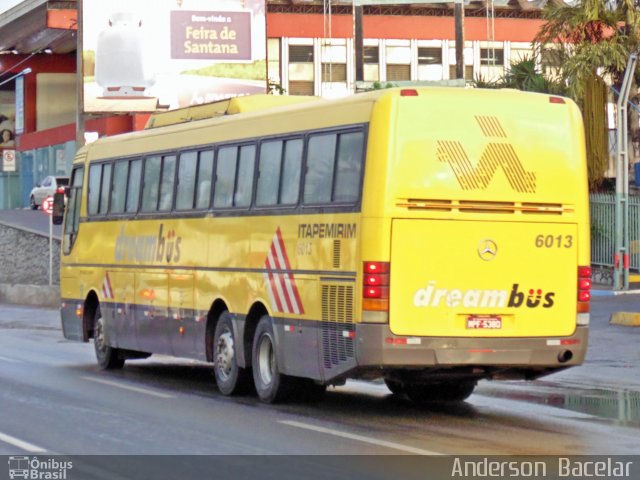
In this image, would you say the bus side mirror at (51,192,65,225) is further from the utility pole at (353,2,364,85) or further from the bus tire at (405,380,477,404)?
the utility pole at (353,2,364,85)

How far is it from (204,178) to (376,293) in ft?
A: 15.3

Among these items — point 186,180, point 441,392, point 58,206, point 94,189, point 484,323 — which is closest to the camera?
point 484,323

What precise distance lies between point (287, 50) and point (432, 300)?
5383cm

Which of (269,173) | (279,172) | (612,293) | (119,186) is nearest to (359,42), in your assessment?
(612,293)

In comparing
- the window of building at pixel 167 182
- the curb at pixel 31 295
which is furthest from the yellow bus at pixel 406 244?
the curb at pixel 31 295

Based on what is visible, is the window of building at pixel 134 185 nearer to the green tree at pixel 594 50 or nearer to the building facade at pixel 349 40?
the green tree at pixel 594 50

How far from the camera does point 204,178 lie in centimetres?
1877

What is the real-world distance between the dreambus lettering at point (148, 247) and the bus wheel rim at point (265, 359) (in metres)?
2.78

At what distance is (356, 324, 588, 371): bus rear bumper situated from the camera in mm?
14625

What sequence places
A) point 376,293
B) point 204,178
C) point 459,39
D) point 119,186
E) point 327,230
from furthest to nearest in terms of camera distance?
point 459,39 → point 119,186 → point 204,178 → point 327,230 → point 376,293

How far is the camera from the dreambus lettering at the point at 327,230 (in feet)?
49.6

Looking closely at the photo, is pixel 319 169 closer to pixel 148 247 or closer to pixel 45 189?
pixel 148 247

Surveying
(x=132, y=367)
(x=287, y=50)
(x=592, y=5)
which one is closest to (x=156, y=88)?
(x=287, y=50)
